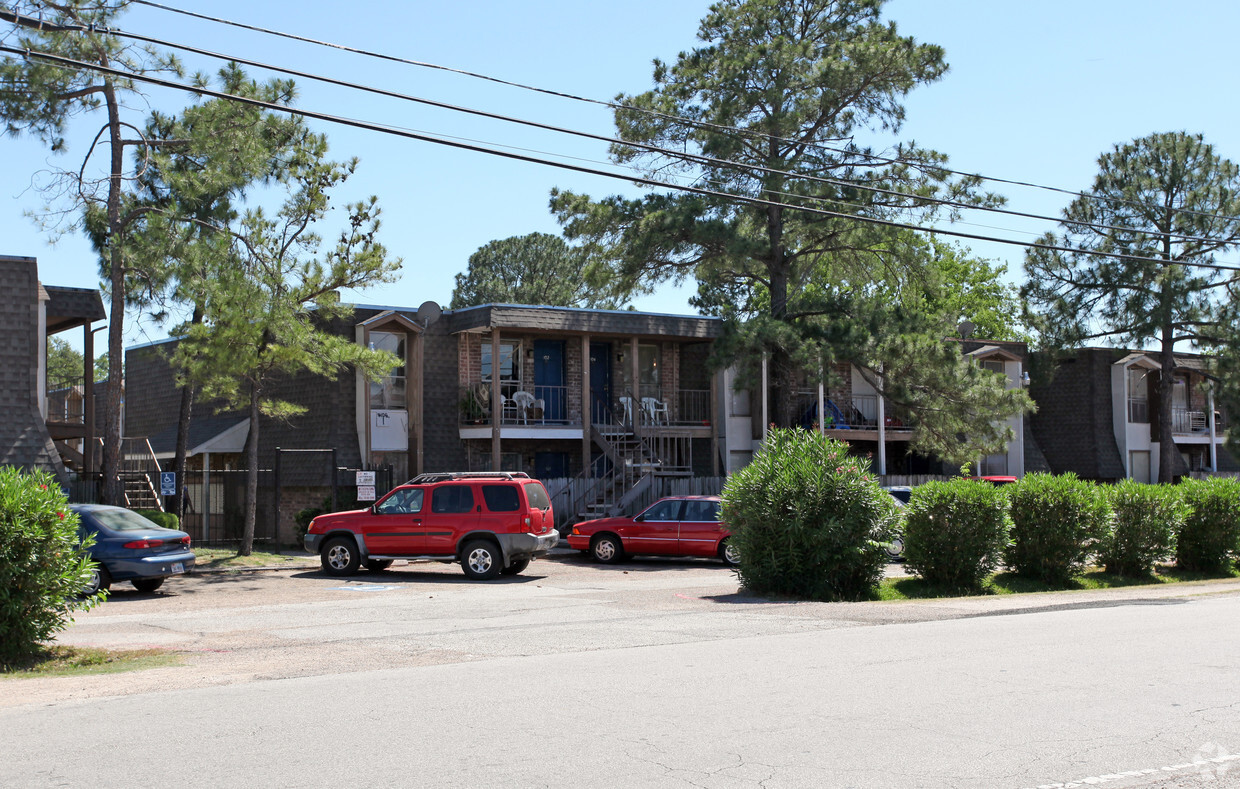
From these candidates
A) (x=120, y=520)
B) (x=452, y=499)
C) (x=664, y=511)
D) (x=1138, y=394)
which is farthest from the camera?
(x=1138, y=394)

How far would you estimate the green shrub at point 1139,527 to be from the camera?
833 inches

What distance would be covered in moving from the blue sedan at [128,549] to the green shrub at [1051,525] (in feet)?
46.2

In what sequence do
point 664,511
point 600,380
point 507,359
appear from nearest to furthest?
1. point 664,511
2. point 507,359
3. point 600,380

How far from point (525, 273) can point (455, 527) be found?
39478 mm

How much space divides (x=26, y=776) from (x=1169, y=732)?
23.1 ft

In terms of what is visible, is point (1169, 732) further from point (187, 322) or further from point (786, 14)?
point (786, 14)

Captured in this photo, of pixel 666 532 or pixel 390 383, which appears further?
pixel 390 383

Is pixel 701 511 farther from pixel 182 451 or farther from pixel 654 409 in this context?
pixel 182 451

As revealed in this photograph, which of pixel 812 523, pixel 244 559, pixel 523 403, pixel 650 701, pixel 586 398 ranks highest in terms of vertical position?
pixel 586 398

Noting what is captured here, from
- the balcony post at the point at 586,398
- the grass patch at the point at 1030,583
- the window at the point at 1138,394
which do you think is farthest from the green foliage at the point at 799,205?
the window at the point at 1138,394

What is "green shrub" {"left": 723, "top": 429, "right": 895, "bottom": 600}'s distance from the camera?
1670 cm

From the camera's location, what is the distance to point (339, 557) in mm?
21203

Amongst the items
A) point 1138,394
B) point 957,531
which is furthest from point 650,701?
point 1138,394

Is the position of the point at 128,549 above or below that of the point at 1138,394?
below
